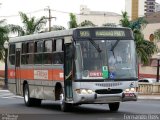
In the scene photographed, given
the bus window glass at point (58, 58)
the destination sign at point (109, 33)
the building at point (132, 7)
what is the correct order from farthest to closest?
the building at point (132, 7), the bus window glass at point (58, 58), the destination sign at point (109, 33)

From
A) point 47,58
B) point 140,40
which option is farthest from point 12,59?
point 140,40

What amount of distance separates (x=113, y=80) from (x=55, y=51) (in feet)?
10.2

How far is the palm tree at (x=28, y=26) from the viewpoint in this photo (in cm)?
5472

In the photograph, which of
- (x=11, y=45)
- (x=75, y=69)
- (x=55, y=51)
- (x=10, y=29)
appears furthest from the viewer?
(x=10, y=29)

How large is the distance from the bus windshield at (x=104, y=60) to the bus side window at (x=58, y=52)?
1.34 m

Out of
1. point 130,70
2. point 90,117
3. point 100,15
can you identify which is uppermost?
point 100,15

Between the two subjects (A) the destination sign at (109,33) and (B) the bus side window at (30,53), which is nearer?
(A) the destination sign at (109,33)

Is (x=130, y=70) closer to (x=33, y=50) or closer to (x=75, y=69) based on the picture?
(x=75, y=69)

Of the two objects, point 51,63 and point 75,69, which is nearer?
point 75,69

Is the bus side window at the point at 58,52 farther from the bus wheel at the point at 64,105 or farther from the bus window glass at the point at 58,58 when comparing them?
the bus wheel at the point at 64,105

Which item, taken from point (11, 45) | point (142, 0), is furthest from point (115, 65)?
point (142, 0)

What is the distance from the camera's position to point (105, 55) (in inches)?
808

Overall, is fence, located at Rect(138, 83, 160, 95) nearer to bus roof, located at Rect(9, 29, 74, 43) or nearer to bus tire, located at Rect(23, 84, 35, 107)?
bus roof, located at Rect(9, 29, 74, 43)

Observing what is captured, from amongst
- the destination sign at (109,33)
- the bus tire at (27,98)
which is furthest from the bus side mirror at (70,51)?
the bus tire at (27,98)
